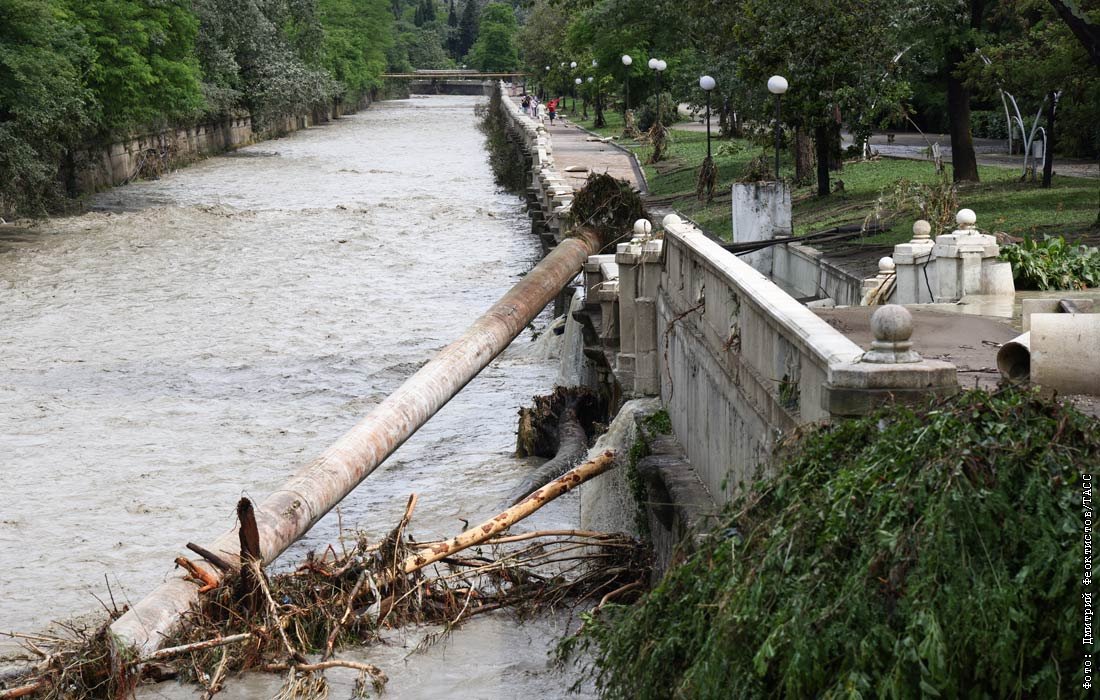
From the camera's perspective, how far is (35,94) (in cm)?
3528

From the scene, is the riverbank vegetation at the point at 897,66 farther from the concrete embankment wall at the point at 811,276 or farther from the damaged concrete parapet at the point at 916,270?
the damaged concrete parapet at the point at 916,270

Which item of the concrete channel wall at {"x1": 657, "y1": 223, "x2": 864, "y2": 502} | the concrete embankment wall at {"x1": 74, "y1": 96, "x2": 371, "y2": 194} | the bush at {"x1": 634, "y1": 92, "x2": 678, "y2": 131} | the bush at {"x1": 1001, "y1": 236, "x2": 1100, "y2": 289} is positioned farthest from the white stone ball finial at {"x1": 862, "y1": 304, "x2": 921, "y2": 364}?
the bush at {"x1": 634, "y1": 92, "x2": 678, "y2": 131}

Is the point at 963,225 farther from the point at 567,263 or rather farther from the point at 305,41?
the point at 305,41

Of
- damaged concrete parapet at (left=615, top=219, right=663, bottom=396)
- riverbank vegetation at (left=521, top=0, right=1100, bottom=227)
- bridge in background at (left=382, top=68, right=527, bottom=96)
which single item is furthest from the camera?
bridge in background at (left=382, top=68, right=527, bottom=96)

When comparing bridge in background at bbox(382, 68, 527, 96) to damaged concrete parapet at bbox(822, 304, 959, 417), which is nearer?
damaged concrete parapet at bbox(822, 304, 959, 417)

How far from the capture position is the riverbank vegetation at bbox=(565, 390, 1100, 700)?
4609 mm

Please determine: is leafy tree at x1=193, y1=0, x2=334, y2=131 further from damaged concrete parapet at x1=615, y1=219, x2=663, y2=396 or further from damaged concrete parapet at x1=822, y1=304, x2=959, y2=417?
damaged concrete parapet at x1=822, y1=304, x2=959, y2=417

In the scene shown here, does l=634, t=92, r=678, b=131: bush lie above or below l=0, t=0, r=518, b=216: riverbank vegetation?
below

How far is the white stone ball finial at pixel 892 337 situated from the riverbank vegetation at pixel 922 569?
416 mm

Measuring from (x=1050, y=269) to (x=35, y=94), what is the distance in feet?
95.8

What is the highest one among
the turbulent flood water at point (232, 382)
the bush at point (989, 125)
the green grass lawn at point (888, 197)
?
the bush at point (989, 125)

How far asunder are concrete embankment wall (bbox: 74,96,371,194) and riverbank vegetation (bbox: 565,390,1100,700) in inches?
1808

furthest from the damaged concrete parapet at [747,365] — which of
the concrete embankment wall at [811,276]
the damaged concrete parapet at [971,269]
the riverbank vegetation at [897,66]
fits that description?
the riverbank vegetation at [897,66]

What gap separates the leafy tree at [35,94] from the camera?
3475 cm
